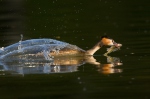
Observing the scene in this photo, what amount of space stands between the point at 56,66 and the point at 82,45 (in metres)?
3.29

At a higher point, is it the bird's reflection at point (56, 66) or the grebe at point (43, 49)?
the grebe at point (43, 49)

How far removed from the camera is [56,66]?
13852mm

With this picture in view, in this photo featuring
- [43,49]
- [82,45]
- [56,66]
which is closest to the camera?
[56,66]

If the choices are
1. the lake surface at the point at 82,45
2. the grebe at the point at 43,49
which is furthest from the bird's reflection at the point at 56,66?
the grebe at the point at 43,49

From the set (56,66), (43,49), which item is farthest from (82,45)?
(56,66)

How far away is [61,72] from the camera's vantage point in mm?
12984

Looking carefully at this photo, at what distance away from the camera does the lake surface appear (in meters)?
11.1

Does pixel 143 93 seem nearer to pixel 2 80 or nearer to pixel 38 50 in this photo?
pixel 2 80

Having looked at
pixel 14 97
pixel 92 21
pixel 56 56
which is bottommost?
pixel 14 97

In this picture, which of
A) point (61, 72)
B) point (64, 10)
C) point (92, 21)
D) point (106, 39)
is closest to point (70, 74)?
point (61, 72)

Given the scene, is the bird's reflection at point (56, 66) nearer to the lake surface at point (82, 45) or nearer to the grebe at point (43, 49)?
the lake surface at point (82, 45)

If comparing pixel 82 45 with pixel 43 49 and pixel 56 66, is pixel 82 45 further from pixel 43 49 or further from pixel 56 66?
pixel 56 66

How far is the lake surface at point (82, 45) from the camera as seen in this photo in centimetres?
1112

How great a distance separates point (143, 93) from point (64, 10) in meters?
17.2
